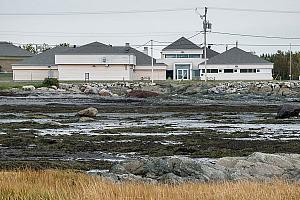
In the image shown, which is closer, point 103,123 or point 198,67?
point 103,123

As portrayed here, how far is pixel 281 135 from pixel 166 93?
53.4m

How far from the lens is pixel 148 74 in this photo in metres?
113

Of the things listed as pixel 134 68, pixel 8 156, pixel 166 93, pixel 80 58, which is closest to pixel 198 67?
pixel 134 68

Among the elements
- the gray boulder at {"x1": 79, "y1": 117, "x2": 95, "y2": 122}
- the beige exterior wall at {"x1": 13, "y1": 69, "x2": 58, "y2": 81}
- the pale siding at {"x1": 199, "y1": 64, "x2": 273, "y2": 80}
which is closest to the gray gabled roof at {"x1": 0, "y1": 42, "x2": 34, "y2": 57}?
the beige exterior wall at {"x1": 13, "y1": 69, "x2": 58, "y2": 81}

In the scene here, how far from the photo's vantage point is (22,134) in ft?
93.2

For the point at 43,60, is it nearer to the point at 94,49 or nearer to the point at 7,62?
the point at 94,49

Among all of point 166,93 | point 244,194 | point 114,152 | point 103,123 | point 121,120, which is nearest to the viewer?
point 244,194

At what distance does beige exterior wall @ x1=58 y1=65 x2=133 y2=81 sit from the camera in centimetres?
10912

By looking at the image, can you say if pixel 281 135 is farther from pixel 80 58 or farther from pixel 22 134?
pixel 80 58

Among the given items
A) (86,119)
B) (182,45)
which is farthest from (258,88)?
(86,119)

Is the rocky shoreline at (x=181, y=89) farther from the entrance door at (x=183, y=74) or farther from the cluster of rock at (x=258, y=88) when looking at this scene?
the entrance door at (x=183, y=74)

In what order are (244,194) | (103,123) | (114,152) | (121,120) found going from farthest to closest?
(121,120), (103,123), (114,152), (244,194)

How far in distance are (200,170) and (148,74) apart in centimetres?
9822

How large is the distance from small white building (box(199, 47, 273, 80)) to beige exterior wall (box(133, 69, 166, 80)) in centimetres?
649
